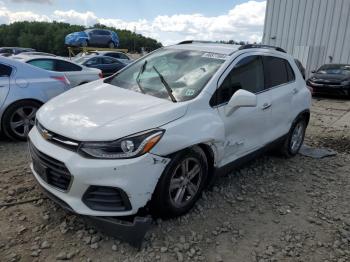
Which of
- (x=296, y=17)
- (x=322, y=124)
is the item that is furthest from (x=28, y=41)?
(x=322, y=124)

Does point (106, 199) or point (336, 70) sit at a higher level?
point (106, 199)

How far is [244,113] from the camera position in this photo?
405 centimetres

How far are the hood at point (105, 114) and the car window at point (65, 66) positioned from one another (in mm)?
4956

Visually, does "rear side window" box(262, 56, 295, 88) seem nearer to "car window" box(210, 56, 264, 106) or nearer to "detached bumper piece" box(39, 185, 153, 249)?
"car window" box(210, 56, 264, 106)

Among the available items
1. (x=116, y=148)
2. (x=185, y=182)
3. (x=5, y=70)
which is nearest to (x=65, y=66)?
(x=5, y=70)

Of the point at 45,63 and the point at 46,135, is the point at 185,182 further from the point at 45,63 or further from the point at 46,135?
the point at 45,63

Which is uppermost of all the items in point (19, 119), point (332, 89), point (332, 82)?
point (19, 119)

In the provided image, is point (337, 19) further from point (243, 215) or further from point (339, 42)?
point (243, 215)

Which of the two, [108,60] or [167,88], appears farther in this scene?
[108,60]

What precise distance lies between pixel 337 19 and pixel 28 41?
60690 mm

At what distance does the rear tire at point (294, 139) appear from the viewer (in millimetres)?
5445

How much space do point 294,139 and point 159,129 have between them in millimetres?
3278

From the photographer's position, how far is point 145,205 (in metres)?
3.09

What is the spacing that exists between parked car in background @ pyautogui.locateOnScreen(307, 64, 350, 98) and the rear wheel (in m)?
11.8
